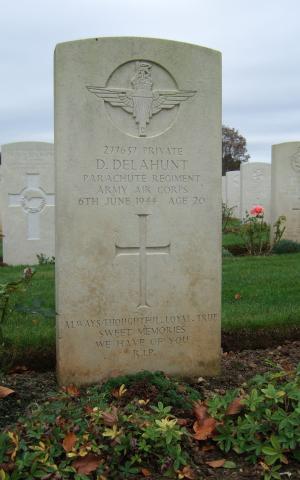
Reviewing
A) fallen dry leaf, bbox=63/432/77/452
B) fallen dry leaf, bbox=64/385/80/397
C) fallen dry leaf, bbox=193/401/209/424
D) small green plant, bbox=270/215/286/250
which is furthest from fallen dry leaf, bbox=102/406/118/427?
small green plant, bbox=270/215/286/250

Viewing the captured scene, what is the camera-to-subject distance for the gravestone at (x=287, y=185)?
1080cm

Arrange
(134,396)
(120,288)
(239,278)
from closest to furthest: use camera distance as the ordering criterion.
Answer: (134,396), (120,288), (239,278)

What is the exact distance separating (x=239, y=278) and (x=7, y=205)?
16.9ft

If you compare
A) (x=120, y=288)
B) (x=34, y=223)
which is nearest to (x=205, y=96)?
(x=120, y=288)

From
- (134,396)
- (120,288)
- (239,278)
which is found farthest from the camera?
(239,278)

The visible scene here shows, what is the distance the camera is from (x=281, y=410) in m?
2.58

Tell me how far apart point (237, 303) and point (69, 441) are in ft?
9.61

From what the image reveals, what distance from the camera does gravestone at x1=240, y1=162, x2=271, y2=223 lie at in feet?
56.4

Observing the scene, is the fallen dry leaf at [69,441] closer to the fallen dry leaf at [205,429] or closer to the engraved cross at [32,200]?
the fallen dry leaf at [205,429]

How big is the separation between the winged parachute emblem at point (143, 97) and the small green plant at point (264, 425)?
70.9 inches

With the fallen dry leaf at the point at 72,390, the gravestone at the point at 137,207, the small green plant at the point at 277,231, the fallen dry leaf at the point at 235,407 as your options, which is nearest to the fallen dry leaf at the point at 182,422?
the fallen dry leaf at the point at 235,407

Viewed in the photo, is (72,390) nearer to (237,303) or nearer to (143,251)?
(143,251)

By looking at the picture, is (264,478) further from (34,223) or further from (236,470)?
(34,223)

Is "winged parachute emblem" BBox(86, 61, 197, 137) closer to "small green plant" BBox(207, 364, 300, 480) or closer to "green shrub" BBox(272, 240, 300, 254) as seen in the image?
"small green plant" BBox(207, 364, 300, 480)
